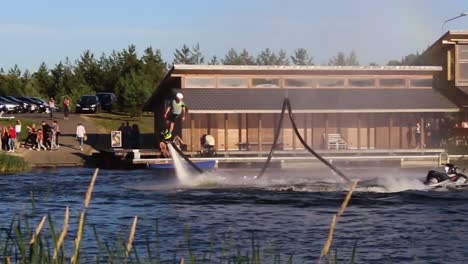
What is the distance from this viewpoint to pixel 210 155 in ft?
147

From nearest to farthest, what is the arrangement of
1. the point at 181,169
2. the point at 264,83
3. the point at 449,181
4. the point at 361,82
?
the point at 449,181 < the point at 181,169 < the point at 264,83 < the point at 361,82

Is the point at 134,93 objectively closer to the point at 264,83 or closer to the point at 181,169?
the point at 264,83

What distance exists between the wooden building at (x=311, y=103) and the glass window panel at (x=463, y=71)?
494 centimetres

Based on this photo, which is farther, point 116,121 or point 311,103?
point 116,121

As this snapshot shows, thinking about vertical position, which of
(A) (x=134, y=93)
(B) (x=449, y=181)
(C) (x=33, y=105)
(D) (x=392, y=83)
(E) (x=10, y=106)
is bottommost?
(B) (x=449, y=181)

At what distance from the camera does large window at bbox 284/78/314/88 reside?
172 ft

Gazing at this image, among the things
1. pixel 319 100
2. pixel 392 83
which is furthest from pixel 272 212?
pixel 392 83

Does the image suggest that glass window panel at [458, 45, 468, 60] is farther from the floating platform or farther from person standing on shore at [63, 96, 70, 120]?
person standing on shore at [63, 96, 70, 120]

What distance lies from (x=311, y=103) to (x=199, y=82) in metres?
6.67

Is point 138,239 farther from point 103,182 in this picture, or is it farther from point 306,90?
point 306,90

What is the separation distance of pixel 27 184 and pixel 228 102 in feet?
53.6

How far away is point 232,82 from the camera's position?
52.5 m

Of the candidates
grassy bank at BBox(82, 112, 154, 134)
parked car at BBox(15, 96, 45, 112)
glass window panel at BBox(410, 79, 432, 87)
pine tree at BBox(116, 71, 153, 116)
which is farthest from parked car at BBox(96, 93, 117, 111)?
glass window panel at BBox(410, 79, 432, 87)

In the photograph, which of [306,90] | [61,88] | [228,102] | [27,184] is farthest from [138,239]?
[61,88]
